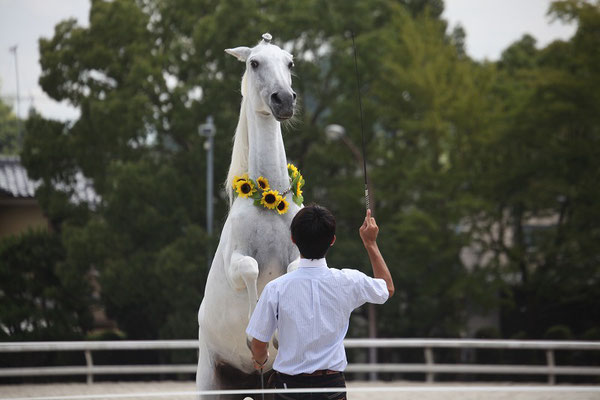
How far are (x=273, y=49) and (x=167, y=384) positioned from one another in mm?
12989

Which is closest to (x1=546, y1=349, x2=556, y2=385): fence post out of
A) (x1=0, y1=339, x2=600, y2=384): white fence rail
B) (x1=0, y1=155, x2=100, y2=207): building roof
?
(x1=0, y1=339, x2=600, y2=384): white fence rail

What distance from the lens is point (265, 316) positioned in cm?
317

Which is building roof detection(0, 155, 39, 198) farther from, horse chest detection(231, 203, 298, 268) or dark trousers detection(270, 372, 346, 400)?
dark trousers detection(270, 372, 346, 400)

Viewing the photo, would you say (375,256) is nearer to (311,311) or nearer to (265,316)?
A: (311,311)

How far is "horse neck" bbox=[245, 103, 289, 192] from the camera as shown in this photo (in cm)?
459

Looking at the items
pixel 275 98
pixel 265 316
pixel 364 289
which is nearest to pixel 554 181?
pixel 275 98

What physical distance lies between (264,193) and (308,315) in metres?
1.40

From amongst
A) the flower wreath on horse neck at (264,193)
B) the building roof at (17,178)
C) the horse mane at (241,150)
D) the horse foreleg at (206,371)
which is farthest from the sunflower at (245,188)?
the building roof at (17,178)

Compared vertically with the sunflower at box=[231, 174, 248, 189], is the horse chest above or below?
below

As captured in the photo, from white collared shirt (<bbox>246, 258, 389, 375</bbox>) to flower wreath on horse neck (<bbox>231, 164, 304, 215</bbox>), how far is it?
3.98ft

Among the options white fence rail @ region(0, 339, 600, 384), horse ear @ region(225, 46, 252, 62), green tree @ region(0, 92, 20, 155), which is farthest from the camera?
green tree @ region(0, 92, 20, 155)

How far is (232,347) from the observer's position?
4582 millimetres

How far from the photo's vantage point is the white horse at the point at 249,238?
428 centimetres

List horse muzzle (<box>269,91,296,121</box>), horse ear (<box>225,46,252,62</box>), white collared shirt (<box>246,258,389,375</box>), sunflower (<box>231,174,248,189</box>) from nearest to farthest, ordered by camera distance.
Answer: white collared shirt (<box>246,258,389,375</box>), horse muzzle (<box>269,91,296,121</box>), sunflower (<box>231,174,248,189</box>), horse ear (<box>225,46,252,62</box>)
